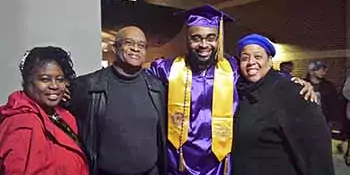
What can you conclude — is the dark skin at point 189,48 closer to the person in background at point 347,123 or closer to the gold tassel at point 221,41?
the gold tassel at point 221,41

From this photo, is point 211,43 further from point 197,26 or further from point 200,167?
point 200,167

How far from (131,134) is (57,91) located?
390mm

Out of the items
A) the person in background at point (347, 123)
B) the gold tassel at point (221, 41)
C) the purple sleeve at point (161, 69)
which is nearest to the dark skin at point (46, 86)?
the purple sleeve at point (161, 69)

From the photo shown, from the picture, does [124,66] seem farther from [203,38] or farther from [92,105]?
[203,38]

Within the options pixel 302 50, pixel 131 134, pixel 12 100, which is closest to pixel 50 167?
pixel 12 100

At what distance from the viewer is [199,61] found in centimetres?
252

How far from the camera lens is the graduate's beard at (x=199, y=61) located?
2.52m

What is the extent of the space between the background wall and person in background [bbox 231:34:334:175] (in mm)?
1118

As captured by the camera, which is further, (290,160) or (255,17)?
(255,17)

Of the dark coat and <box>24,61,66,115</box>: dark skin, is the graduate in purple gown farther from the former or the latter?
<box>24,61,66,115</box>: dark skin

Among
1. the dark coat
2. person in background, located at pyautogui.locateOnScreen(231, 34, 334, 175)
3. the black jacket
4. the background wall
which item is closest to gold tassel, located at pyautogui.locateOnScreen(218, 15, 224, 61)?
person in background, located at pyautogui.locateOnScreen(231, 34, 334, 175)

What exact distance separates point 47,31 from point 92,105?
927 millimetres

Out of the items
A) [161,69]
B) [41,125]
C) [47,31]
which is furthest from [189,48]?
[47,31]

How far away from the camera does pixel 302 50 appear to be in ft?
19.0
